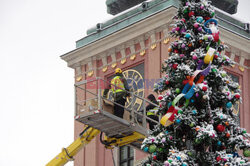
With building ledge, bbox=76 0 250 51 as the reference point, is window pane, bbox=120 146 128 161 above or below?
below

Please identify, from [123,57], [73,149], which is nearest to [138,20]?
[123,57]

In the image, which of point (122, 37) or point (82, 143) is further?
point (122, 37)

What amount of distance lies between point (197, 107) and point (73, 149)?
9231 mm

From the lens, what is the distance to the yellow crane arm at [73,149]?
1312 inches

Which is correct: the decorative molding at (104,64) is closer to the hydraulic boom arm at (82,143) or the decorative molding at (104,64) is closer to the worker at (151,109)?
the worker at (151,109)

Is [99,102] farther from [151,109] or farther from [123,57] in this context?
[123,57]

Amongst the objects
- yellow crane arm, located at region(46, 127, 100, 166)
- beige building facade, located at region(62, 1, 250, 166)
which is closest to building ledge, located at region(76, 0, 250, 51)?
beige building facade, located at region(62, 1, 250, 166)

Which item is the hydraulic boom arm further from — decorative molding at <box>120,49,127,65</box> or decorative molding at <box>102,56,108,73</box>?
decorative molding at <box>102,56,108,73</box>

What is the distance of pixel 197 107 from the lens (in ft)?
83.0

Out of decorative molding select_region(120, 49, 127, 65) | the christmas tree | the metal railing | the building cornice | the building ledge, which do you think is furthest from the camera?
decorative molding select_region(120, 49, 127, 65)

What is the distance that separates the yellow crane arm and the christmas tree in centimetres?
793

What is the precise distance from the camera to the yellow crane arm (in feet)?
109

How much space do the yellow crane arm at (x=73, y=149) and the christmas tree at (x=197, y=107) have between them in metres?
7.93

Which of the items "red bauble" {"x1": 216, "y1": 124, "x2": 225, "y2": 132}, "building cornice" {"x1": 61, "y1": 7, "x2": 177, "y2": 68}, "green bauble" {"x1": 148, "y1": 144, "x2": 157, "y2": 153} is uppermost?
"building cornice" {"x1": 61, "y1": 7, "x2": 177, "y2": 68}
